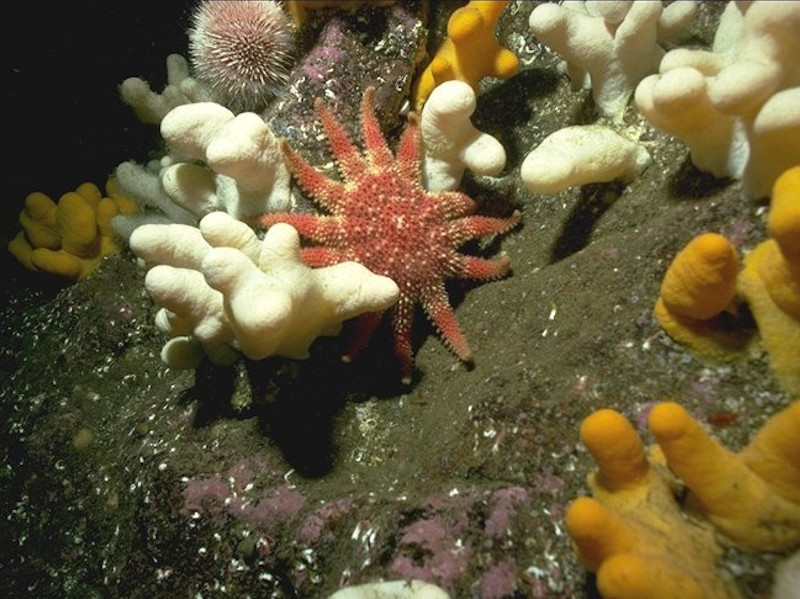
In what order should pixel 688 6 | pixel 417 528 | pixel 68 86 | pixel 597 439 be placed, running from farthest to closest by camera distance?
1. pixel 68 86
2. pixel 688 6
3. pixel 417 528
4. pixel 597 439

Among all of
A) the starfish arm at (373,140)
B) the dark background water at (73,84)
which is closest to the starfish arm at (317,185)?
the starfish arm at (373,140)

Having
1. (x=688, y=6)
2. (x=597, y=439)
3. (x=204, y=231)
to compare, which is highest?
(x=204, y=231)

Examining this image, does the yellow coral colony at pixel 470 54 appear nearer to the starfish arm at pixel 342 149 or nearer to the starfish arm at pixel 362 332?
the starfish arm at pixel 342 149

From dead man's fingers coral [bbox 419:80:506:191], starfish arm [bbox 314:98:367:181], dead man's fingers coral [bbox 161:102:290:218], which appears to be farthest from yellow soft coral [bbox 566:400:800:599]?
dead man's fingers coral [bbox 161:102:290:218]

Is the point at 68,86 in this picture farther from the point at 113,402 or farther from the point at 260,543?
the point at 260,543

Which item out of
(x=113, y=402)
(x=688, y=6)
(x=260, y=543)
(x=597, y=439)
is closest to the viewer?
(x=597, y=439)

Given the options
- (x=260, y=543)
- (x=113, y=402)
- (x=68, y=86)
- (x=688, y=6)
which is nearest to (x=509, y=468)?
(x=260, y=543)

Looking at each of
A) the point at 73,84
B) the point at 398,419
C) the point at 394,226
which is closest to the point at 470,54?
the point at 394,226

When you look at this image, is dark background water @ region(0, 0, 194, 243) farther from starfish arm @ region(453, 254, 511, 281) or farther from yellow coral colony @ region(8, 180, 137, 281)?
starfish arm @ region(453, 254, 511, 281)
